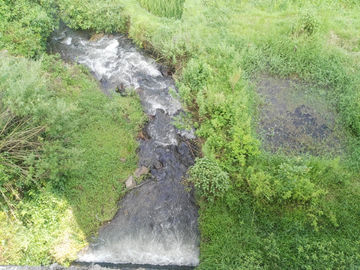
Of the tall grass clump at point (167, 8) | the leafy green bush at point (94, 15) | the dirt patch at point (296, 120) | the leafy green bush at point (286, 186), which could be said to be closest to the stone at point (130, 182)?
the leafy green bush at point (286, 186)

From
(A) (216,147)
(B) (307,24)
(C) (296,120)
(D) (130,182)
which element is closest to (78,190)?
(D) (130,182)

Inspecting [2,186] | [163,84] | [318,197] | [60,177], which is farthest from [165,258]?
[163,84]

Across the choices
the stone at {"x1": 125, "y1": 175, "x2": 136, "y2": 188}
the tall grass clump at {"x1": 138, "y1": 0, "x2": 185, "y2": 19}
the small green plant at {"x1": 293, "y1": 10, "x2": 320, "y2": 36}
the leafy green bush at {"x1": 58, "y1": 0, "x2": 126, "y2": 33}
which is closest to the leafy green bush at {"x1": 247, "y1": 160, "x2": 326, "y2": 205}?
the stone at {"x1": 125, "y1": 175, "x2": 136, "y2": 188}

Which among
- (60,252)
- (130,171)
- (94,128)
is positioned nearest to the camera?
(60,252)

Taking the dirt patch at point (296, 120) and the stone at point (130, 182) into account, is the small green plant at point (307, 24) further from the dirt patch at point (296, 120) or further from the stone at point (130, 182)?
the stone at point (130, 182)

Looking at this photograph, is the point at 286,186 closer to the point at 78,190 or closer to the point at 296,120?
the point at 296,120

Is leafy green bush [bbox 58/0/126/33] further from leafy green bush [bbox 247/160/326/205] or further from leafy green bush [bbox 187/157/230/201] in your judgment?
leafy green bush [bbox 247/160/326/205]

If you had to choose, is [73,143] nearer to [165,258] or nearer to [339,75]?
[165,258]
